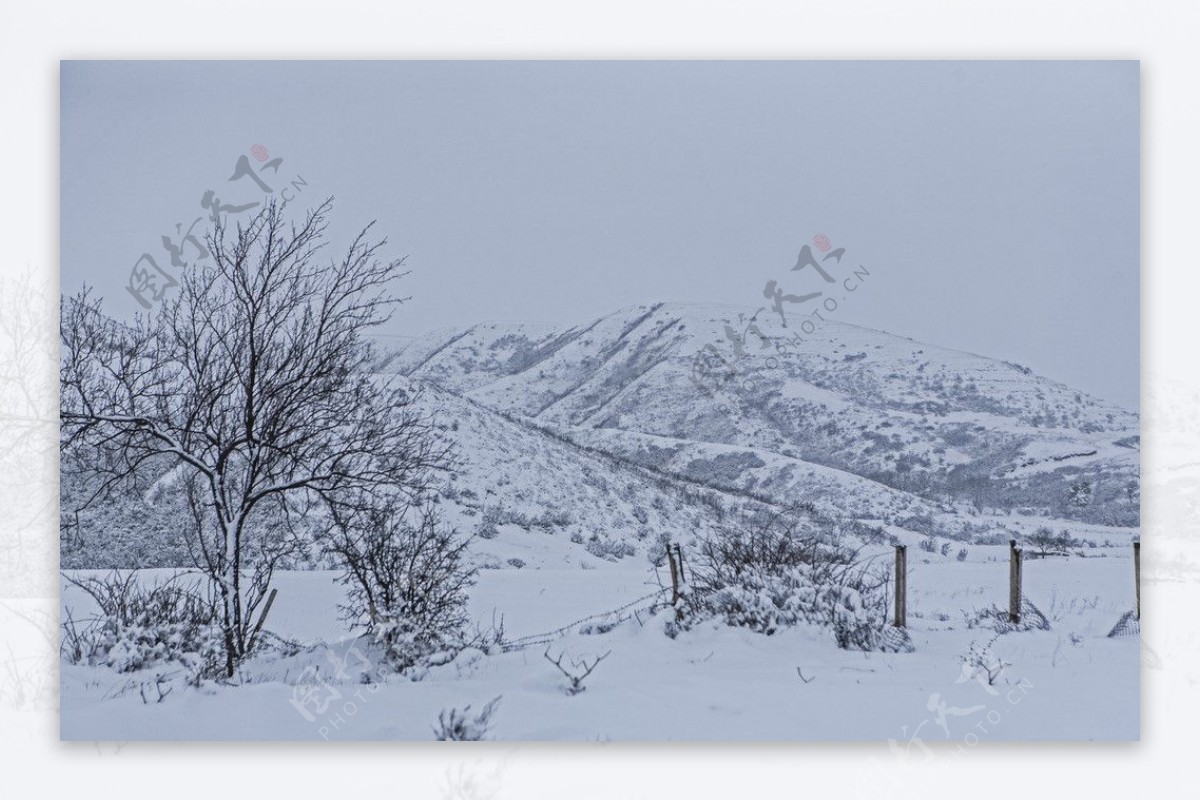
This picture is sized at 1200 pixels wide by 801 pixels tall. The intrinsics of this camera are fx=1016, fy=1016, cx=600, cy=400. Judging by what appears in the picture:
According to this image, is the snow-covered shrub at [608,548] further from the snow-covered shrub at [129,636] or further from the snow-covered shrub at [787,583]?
the snow-covered shrub at [129,636]

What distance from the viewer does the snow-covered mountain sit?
4578mm

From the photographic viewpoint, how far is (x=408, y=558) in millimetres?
4535

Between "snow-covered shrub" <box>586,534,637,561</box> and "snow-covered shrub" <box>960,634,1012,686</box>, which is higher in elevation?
"snow-covered shrub" <box>586,534,637,561</box>

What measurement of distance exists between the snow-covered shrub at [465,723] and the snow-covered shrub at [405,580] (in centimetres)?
23

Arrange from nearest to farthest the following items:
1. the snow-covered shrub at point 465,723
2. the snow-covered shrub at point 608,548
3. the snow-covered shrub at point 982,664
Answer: the snow-covered shrub at point 465,723, the snow-covered shrub at point 982,664, the snow-covered shrub at point 608,548

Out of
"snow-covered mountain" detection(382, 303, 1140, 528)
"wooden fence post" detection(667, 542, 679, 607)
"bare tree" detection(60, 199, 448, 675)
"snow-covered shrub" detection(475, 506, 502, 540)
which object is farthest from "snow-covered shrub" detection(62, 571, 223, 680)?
"wooden fence post" detection(667, 542, 679, 607)

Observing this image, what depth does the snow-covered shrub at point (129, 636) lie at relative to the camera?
4.45 m

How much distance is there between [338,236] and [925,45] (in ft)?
9.15

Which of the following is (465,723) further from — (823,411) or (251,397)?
(823,411)

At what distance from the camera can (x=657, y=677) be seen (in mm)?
4488

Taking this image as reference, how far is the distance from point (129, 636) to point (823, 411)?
324cm

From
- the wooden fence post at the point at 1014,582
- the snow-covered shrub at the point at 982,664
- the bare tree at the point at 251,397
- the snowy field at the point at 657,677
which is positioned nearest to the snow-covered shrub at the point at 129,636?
the snowy field at the point at 657,677

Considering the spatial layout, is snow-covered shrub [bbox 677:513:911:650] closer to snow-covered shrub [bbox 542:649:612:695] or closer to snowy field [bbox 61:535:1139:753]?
snowy field [bbox 61:535:1139:753]

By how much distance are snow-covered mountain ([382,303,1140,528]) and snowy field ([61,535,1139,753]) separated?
32cm
